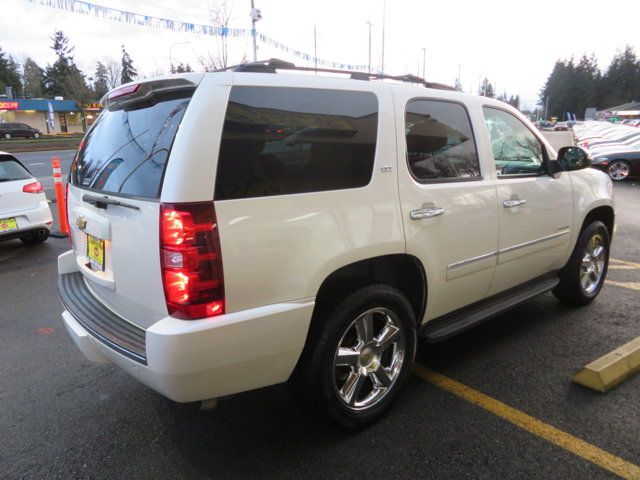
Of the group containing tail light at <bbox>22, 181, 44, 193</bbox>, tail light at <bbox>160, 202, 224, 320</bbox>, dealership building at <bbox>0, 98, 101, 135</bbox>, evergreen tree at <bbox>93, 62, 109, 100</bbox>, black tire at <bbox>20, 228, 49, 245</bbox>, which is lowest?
black tire at <bbox>20, 228, 49, 245</bbox>

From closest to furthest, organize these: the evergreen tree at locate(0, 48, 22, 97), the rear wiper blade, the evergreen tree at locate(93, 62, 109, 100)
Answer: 1. the rear wiper blade
2. the evergreen tree at locate(93, 62, 109, 100)
3. the evergreen tree at locate(0, 48, 22, 97)

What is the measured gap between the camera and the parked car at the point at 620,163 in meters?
14.4

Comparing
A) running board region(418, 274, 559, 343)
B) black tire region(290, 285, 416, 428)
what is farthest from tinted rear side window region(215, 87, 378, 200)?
running board region(418, 274, 559, 343)

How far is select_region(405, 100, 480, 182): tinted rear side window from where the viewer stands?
9.43 feet

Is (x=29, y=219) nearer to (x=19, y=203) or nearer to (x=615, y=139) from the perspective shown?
(x=19, y=203)

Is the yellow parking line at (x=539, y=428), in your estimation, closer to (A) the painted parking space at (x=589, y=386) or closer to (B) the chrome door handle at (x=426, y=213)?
(A) the painted parking space at (x=589, y=386)

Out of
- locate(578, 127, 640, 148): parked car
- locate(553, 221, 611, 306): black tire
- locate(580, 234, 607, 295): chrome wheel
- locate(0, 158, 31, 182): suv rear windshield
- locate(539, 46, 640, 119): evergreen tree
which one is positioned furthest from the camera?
locate(539, 46, 640, 119): evergreen tree

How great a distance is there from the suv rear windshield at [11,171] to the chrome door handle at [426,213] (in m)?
6.09

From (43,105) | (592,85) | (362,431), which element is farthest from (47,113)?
(592,85)

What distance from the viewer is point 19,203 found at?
6.51m

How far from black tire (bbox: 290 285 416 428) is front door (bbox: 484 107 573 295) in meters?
1.07

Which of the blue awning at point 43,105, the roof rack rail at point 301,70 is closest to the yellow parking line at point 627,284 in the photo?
the roof rack rail at point 301,70

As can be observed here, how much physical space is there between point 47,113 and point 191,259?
67795mm

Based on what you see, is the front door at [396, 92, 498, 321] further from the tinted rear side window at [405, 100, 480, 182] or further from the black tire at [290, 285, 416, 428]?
the black tire at [290, 285, 416, 428]
